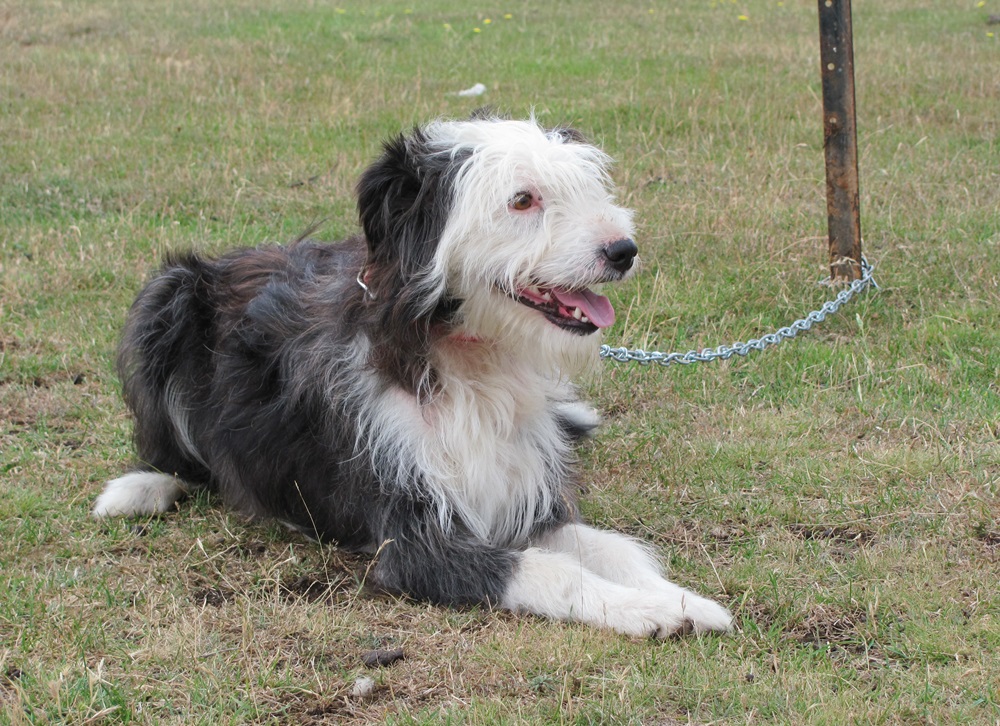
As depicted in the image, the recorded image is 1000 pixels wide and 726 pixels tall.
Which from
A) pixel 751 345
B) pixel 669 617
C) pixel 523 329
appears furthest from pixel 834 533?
pixel 751 345

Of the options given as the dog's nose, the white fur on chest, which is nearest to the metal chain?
the white fur on chest

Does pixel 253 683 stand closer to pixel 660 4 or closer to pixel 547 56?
pixel 547 56

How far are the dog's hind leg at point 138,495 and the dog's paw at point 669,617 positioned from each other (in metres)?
1.94

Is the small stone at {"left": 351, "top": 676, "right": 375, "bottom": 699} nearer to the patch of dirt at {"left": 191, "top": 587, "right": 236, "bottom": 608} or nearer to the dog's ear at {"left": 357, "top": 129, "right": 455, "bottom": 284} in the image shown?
the patch of dirt at {"left": 191, "top": 587, "right": 236, "bottom": 608}

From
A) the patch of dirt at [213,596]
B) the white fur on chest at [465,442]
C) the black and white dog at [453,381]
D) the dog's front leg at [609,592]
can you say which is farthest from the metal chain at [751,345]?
the patch of dirt at [213,596]

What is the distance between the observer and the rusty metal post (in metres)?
6.22

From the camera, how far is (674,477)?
15.6 ft

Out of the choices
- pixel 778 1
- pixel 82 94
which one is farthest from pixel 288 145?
pixel 778 1

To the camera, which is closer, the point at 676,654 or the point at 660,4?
the point at 676,654

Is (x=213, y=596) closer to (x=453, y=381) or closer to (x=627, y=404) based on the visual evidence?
(x=453, y=381)

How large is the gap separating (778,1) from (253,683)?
15.3m

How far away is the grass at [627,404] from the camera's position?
3.34 metres

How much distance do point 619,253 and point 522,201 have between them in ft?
1.12

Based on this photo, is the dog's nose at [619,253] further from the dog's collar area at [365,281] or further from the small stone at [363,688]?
the small stone at [363,688]
